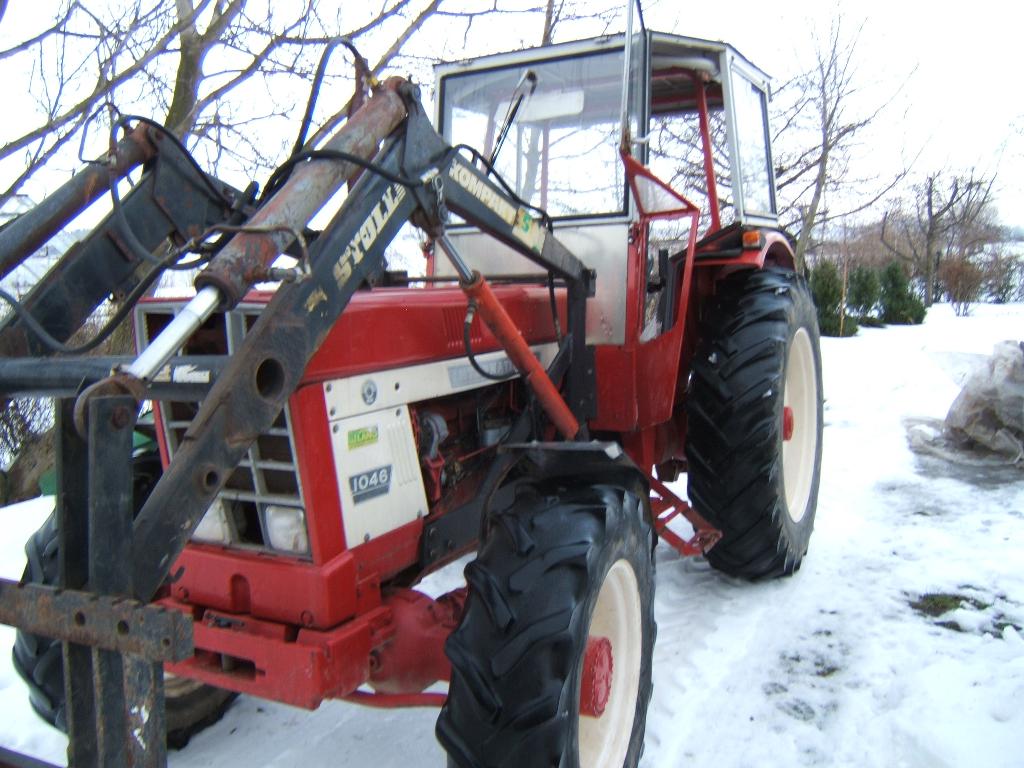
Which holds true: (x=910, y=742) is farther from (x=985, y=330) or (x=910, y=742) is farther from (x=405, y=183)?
(x=985, y=330)

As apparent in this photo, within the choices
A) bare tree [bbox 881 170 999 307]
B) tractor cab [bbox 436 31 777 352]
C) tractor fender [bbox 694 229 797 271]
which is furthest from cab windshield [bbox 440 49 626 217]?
bare tree [bbox 881 170 999 307]

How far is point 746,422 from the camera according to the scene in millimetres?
3500

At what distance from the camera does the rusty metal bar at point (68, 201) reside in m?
2.23

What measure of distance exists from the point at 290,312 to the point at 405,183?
0.47 metres

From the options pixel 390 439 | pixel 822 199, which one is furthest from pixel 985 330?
pixel 390 439

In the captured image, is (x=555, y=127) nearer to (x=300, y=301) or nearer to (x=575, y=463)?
(x=575, y=463)

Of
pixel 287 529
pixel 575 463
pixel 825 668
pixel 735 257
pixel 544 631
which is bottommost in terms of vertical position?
pixel 825 668

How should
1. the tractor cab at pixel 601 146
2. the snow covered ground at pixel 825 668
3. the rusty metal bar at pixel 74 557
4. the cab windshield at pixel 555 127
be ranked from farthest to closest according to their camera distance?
the cab windshield at pixel 555 127
the tractor cab at pixel 601 146
the snow covered ground at pixel 825 668
the rusty metal bar at pixel 74 557

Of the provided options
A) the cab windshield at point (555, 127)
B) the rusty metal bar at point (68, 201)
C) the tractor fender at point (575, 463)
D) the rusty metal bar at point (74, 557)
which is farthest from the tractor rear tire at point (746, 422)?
the rusty metal bar at point (74, 557)

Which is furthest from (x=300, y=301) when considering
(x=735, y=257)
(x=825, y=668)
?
(x=825, y=668)

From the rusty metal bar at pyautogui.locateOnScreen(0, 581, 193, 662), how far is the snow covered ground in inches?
56.4

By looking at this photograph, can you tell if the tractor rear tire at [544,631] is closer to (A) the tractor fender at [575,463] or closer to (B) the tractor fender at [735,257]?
(A) the tractor fender at [575,463]

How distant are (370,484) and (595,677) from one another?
809 millimetres

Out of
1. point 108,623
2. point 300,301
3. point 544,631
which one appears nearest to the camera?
point 108,623
